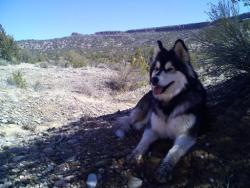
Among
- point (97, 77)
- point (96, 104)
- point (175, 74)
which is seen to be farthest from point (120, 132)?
point (97, 77)

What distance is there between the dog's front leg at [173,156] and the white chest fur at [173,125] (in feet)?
0.42

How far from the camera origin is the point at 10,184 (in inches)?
211

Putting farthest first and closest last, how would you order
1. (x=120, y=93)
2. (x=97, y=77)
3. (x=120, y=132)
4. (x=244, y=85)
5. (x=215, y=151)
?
1. (x=97, y=77)
2. (x=120, y=93)
3. (x=244, y=85)
4. (x=120, y=132)
5. (x=215, y=151)

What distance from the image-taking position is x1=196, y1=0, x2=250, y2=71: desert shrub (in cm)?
740

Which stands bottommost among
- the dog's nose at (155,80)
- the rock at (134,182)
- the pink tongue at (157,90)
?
the rock at (134,182)

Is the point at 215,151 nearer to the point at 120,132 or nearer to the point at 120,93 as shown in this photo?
the point at 120,132

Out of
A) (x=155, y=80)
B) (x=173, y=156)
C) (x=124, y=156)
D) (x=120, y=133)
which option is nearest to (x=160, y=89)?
(x=155, y=80)

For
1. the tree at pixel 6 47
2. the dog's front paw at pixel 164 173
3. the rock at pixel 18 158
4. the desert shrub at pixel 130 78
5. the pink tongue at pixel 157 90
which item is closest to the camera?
the dog's front paw at pixel 164 173

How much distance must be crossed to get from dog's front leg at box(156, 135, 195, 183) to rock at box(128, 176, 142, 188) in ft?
0.94

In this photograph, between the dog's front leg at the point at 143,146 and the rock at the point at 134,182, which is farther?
the dog's front leg at the point at 143,146

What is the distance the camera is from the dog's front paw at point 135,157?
5.24 metres

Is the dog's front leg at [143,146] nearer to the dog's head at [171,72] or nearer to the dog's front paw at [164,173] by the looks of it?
the dog's front paw at [164,173]

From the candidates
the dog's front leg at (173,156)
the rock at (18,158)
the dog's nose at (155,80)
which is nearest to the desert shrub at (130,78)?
the rock at (18,158)

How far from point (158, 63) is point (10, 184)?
Answer: 280cm
